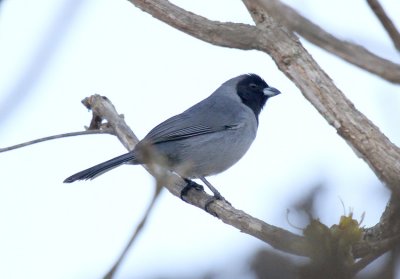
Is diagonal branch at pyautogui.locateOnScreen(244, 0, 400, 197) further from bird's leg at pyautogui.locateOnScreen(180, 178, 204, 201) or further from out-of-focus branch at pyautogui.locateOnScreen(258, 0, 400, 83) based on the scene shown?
out-of-focus branch at pyautogui.locateOnScreen(258, 0, 400, 83)

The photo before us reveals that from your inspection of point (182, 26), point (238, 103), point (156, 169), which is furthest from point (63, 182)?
point (156, 169)

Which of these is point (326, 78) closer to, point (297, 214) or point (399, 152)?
point (399, 152)

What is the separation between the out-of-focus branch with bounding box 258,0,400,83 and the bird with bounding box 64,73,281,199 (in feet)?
13.8

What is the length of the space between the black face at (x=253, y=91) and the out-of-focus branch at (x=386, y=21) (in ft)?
20.0

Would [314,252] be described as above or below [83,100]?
below

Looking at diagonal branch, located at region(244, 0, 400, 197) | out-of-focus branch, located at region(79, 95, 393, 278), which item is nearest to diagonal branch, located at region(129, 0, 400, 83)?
diagonal branch, located at region(244, 0, 400, 197)

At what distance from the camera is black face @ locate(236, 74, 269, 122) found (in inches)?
316

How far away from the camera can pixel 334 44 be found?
1.76m

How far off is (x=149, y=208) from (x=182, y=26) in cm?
389

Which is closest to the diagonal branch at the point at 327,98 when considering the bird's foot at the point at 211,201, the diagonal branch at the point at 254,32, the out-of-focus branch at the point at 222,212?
the diagonal branch at the point at 254,32

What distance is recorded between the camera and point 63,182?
19.7ft

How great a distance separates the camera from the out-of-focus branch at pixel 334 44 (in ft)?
5.65

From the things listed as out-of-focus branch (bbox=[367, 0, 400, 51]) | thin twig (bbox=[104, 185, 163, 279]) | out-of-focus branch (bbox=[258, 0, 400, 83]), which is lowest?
thin twig (bbox=[104, 185, 163, 279])

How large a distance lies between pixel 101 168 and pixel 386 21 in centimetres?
460
